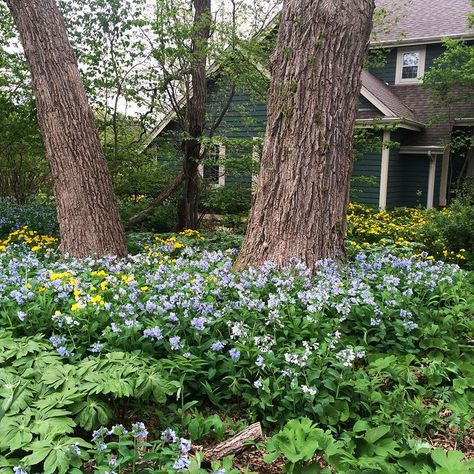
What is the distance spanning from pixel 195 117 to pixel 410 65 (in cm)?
1061

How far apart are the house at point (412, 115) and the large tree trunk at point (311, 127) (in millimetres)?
9805

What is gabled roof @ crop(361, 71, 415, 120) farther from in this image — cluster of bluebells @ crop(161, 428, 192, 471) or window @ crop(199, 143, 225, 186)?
cluster of bluebells @ crop(161, 428, 192, 471)

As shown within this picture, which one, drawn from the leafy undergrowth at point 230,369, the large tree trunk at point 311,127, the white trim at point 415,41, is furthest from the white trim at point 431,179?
the leafy undergrowth at point 230,369

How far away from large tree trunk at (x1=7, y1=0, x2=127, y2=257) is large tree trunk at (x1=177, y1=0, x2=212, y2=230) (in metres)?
3.22

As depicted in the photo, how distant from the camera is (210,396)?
293cm

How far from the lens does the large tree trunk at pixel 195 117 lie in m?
8.80

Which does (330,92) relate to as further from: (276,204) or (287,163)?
(276,204)

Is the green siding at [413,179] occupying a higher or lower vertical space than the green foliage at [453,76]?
lower

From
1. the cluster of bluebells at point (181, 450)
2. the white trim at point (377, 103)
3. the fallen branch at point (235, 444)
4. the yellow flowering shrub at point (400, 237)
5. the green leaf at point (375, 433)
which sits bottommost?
the yellow flowering shrub at point (400, 237)

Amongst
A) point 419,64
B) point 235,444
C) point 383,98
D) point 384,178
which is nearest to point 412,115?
point 383,98

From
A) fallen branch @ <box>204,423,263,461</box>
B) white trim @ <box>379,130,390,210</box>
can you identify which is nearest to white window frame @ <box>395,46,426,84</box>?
white trim @ <box>379,130,390,210</box>

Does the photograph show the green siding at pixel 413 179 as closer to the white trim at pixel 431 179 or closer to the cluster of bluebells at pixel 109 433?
the white trim at pixel 431 179

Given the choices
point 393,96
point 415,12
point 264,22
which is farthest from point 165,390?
point 415,12

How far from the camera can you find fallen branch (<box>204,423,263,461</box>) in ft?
8.04
